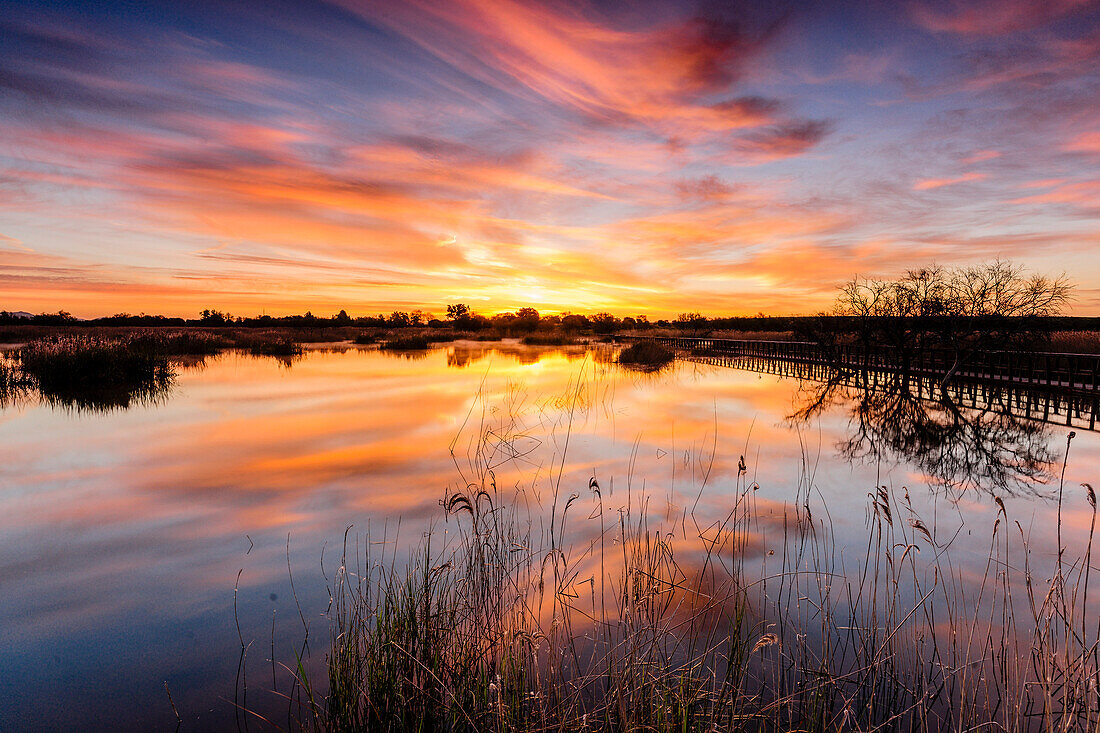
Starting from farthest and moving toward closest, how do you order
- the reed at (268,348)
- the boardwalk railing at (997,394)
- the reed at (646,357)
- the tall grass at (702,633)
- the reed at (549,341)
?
the reed at (549,341)
the reed at (268,348)
the reed at (646,357)
the boardwalk railing at (997,394)
the tall grass at (702,633)

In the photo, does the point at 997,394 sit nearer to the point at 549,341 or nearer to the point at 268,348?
the point at 549,341

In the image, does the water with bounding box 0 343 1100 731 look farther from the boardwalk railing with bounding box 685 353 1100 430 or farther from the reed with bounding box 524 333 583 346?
the reed with bounding box 524 333 583 346

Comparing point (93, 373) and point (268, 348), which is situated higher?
point (268, 348)

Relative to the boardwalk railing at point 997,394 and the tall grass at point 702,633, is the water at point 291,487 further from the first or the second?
the boardwalk railing at point 997,394

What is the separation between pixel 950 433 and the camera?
13.3 metres

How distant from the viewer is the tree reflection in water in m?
9.89

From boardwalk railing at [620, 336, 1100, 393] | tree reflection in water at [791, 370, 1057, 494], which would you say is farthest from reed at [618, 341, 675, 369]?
tree reflection in water at [791, 370, 1057, 494]

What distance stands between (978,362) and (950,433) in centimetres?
1405

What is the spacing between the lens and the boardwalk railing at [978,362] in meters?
20.5

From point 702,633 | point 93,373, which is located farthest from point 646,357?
point 702,633

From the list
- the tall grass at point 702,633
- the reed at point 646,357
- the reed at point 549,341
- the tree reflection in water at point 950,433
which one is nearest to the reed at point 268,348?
the reed at point 549,341

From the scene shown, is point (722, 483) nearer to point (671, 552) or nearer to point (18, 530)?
point (671, 552)

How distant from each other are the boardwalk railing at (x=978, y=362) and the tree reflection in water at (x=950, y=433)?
1.67 metres

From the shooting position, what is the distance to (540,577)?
5.43 metres
